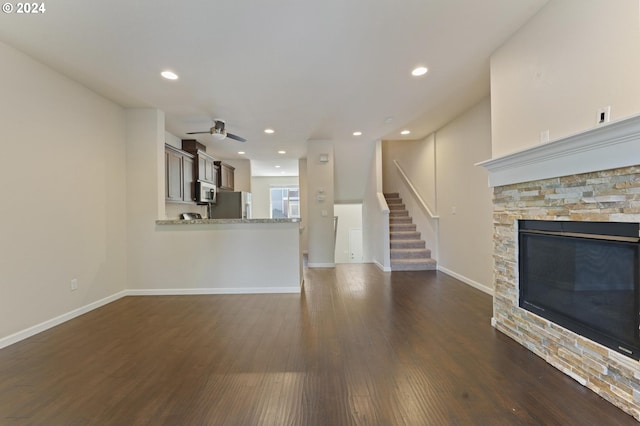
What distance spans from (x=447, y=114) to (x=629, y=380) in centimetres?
375

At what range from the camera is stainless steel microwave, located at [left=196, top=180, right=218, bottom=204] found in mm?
5398

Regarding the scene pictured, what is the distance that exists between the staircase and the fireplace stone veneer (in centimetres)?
272

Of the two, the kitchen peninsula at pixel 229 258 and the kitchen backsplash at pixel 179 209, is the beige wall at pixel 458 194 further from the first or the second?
the kitchen backsplash at pixel 179 209

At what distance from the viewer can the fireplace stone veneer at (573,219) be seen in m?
1.54

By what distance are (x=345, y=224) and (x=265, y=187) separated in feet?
10.9

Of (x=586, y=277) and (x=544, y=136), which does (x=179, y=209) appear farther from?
(x=586, y=277)

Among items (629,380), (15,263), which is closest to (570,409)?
(629,380)

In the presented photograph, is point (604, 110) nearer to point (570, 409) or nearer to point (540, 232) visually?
point (540, 232)

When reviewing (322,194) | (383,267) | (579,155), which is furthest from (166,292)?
(579,155)

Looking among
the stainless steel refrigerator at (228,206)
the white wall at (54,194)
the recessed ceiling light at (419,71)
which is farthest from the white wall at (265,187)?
the recessed ceiling light at (419,71)

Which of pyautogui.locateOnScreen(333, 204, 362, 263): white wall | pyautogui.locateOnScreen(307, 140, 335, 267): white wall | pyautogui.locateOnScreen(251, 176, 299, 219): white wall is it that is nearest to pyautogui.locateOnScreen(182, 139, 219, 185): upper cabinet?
pyautogui.locateOnScreen(307, 140, 335, 267): white wall

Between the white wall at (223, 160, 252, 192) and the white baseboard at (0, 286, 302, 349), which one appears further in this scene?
the white wall at (223, 160, 252, 192)

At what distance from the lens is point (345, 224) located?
34.1 ft

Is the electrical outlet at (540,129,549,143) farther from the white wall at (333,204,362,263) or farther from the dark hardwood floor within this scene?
the white wall at (333,204,362,263)
